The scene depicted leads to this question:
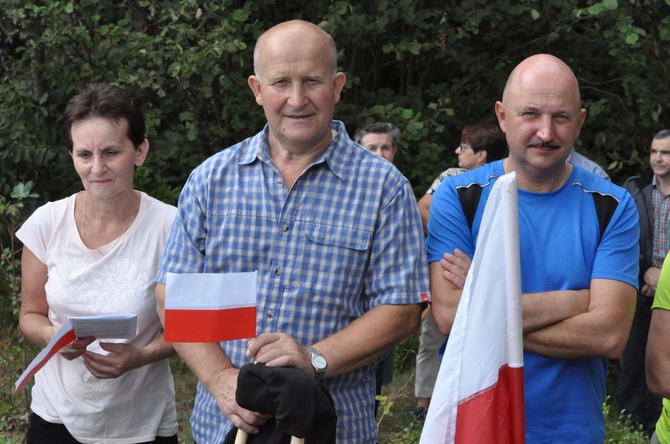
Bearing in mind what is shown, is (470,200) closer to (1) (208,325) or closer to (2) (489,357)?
(2) (489,357)

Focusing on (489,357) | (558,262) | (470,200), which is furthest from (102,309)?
(558,262)

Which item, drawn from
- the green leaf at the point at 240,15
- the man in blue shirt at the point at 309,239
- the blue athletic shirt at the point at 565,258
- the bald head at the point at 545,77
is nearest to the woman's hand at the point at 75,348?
the man in blue shirt at the point at 309,239

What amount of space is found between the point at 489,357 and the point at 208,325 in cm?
76

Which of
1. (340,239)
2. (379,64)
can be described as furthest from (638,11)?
(340,239)

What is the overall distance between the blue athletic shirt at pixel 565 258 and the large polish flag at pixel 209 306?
2.34 ft

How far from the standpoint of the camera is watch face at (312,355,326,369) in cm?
283

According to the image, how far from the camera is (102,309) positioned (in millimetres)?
3525

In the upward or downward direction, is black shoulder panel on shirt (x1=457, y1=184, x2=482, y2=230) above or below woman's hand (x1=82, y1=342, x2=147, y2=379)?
above

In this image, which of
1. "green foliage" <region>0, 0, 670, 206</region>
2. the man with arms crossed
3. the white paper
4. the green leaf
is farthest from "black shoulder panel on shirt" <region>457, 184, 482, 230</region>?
the green leaf

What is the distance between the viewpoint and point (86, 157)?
357 centimetres

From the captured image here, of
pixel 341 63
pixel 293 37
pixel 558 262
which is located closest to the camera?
pixel 293 37

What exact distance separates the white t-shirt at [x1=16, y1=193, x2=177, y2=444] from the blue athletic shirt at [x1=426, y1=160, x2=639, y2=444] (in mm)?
1046

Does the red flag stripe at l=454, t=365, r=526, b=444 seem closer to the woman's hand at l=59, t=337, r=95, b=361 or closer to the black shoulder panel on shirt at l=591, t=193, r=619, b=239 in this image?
the black shoulder panel on shirt at l=591, t=193, r=619, b=239

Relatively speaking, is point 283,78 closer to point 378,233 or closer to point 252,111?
point 378,233
